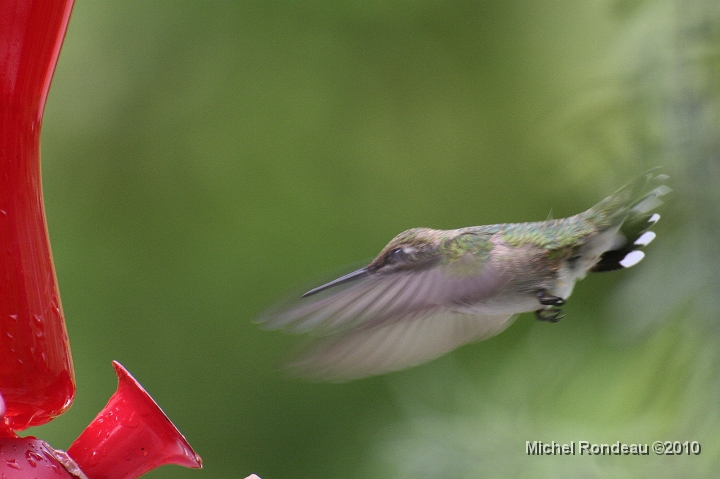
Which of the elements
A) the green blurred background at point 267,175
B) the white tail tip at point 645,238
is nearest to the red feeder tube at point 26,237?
the white tail tip at point 645,238

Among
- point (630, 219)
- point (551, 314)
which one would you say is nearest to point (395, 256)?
point (551, 314)

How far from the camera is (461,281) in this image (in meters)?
1.17

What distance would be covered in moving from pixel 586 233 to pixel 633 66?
37 centimetres

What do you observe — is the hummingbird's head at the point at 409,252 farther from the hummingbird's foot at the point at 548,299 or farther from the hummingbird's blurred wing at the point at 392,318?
the hummingbird's foot at the point at 548,299

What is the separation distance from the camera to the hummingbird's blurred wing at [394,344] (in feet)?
3.19

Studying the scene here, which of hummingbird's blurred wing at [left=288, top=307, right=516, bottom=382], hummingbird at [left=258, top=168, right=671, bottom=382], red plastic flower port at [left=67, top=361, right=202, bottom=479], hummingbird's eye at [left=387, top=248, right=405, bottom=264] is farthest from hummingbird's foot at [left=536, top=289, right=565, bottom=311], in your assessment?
red plastic flower port at [left=67, top=361, right=202, bottom=479]

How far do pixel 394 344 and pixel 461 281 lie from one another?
5.6 inches

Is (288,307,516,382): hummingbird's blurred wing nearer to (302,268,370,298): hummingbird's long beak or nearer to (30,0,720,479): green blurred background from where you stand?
(302,268,370,298): hummingbird's long beak

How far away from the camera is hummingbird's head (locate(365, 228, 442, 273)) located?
115cm

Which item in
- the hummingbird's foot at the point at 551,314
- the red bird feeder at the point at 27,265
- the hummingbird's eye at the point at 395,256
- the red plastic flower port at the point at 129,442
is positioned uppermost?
the red bird feeder at the point at 27,265

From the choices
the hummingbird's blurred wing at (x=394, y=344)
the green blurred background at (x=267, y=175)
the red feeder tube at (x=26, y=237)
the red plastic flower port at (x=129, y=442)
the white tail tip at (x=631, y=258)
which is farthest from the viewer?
the green blurred background at (x=267, y=175)

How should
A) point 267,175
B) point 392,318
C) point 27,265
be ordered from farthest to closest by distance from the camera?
point 267,175 < point 392,318 < point 27,265

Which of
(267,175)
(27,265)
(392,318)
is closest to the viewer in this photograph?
(27,265)

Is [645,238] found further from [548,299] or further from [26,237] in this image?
[26,237]
